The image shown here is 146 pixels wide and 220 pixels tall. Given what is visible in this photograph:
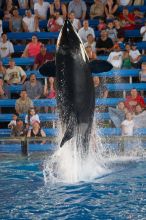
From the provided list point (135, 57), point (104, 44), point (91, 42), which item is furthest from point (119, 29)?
point (135, 57)

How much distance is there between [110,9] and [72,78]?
10.8 metres

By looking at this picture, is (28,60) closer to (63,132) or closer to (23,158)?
(23,158)

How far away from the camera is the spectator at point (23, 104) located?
57.6 feet

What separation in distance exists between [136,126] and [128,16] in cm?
532

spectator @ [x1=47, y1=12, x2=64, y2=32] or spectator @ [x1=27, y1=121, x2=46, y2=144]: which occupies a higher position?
spectator @ [x1=47, y1=12, x2=64, y2=32]

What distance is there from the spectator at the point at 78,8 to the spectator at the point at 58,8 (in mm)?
210

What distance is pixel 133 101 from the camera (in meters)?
16.9

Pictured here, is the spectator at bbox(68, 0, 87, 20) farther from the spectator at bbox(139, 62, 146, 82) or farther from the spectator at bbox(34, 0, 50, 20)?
the spectator at bbox(139, 62, 146, 82)

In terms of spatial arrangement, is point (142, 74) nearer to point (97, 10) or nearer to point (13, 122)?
point (97, 10)

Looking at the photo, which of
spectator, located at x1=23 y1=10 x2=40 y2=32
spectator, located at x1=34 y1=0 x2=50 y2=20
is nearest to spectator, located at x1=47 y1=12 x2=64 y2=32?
spectator, located at x1=23 y1=10 x2=40 y2=32

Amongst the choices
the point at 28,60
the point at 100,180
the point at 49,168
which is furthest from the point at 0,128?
the point at 100,180

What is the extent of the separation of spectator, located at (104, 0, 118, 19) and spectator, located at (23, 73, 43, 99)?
13.4ft

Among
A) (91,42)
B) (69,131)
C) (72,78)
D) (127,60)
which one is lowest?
(69,131)

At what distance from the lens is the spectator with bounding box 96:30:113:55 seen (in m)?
19.1
